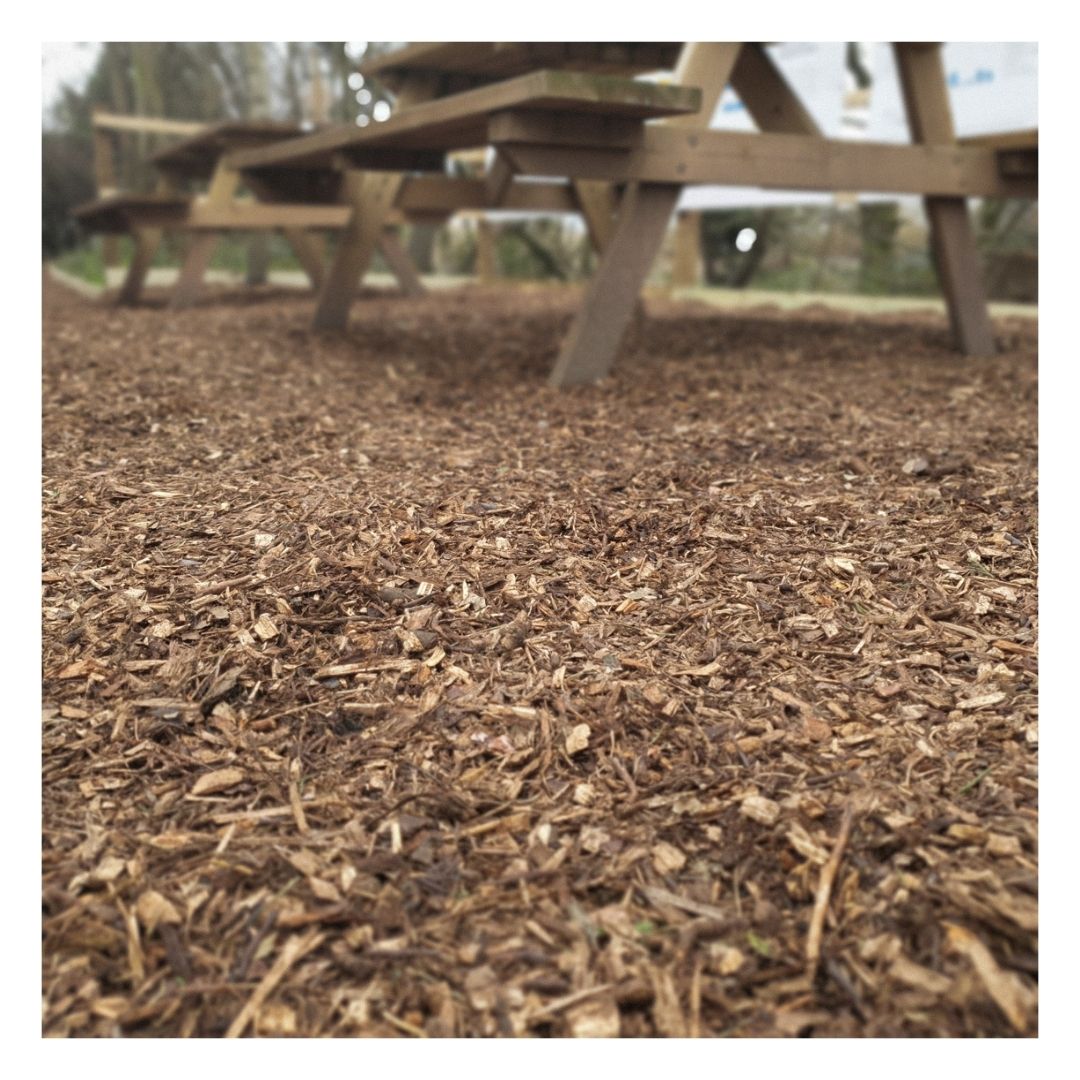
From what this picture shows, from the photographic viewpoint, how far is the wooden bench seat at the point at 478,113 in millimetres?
3195

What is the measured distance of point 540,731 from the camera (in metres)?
1.67

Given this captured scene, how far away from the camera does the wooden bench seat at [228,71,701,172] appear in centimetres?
320

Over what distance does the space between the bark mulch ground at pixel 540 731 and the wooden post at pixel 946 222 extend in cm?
174

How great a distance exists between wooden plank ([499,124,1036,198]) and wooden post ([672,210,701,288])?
4260mm

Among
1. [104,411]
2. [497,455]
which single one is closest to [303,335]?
[104,411]

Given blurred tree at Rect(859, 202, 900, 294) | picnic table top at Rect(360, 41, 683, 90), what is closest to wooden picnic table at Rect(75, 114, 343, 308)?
picnic table top at Rect(360, 41, 683, 90)

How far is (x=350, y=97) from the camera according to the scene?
47.9ft

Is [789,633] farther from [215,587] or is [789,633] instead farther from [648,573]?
[215,587]

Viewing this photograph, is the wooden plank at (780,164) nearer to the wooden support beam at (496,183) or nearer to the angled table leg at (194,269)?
the wooden support beam at (496,183)

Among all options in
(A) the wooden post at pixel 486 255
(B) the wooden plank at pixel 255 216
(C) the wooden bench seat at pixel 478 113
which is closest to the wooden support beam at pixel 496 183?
(C) the wooden bench seat at pixel 478 113

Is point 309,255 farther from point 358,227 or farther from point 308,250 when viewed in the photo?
point 358,227

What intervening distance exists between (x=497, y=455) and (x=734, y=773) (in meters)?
1.58

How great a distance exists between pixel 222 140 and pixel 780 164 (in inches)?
162

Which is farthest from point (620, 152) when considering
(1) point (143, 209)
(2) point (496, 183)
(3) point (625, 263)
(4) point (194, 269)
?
(4) point (194, 269)
